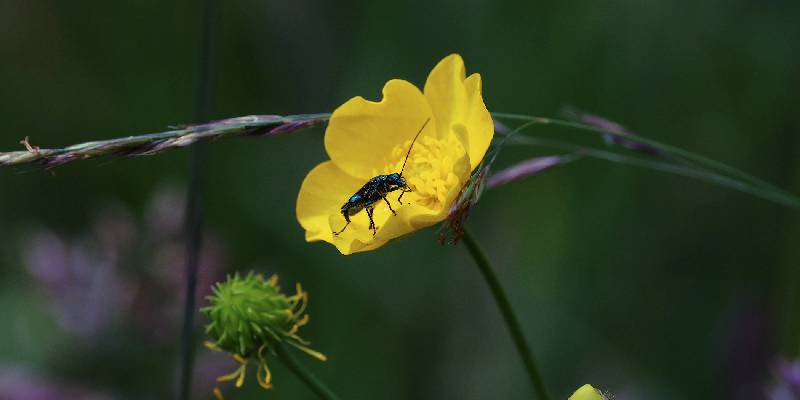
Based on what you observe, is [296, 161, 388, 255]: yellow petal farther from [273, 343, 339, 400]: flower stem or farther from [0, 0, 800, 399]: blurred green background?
[0, 0, 800, 399]: blurred green background

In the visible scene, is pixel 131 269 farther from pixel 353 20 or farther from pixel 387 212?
pixel 353 20

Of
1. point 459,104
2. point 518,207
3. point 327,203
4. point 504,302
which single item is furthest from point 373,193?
point 518,207

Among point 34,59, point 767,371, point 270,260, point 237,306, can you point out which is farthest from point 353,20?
point 237,306

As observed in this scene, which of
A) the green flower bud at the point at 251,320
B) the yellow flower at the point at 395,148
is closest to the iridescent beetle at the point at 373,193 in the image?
the yellow flower at the point at 395,148

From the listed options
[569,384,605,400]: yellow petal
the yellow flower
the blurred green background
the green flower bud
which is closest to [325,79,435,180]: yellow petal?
the yellow flower

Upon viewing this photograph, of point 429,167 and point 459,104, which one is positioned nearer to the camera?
point 459,104

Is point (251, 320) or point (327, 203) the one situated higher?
point (327, 203)

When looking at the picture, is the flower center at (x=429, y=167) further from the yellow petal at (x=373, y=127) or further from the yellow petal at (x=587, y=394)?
the yellow petal at (x=587, y=394)

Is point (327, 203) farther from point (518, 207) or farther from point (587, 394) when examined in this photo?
point (518, 207)
